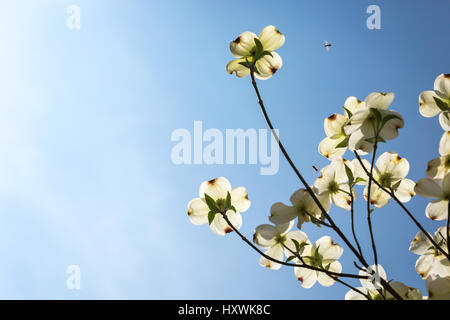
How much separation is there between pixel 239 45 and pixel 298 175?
248mm

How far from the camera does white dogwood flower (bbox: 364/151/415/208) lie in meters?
0.56

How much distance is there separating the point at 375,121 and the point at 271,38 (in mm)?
214

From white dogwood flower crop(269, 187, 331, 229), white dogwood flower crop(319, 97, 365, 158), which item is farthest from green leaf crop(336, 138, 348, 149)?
white dogwood flower crop(269, 187, 331, 229)

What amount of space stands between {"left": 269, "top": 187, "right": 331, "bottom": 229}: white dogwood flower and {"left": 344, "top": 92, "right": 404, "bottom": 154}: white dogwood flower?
0.35ft

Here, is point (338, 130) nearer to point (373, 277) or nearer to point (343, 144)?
point (343, 144)

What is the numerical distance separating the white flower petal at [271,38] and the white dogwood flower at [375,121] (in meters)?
0.18

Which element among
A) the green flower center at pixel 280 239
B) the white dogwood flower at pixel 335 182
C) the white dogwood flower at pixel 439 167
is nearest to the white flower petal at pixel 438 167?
the white dogwood flower at pixel 439 167

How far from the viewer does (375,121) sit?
476 millimetres
